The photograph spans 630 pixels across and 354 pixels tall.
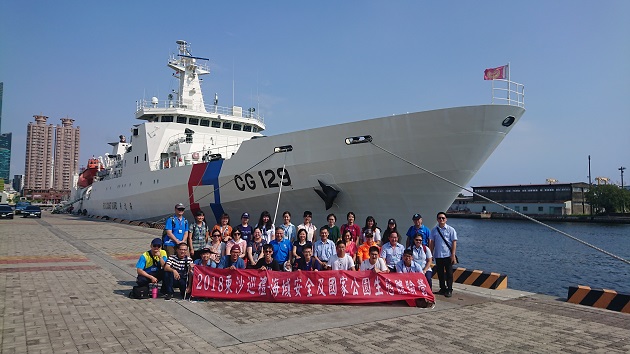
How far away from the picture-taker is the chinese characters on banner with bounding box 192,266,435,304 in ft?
18.7

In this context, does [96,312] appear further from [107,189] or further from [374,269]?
[107,189]

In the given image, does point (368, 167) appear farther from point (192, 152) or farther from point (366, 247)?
point (192, 152)

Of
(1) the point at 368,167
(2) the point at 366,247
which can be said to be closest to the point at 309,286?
(2) the point at 366,247

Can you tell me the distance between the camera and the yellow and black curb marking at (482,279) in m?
6.84

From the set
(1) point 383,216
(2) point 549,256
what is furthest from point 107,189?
(2) point 549,256

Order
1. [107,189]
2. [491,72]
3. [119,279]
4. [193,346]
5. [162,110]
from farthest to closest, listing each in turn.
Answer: [107,189] < [162,110] < [491,72] < [119,279] < [193,346]

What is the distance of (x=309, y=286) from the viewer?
583 centimetres

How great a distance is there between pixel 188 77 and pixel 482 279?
64.1 ft

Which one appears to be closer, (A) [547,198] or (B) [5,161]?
(A) [547,198]

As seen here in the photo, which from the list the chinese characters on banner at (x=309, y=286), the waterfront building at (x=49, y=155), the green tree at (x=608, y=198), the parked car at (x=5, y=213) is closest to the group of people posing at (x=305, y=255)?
the chinese characters on banner at (x=309, y=286)

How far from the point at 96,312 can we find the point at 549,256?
18.2m

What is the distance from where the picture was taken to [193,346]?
13.2 ft

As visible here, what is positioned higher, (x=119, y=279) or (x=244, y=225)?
(x=244, y=225)

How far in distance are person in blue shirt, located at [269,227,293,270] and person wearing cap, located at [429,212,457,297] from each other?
2214 mm
